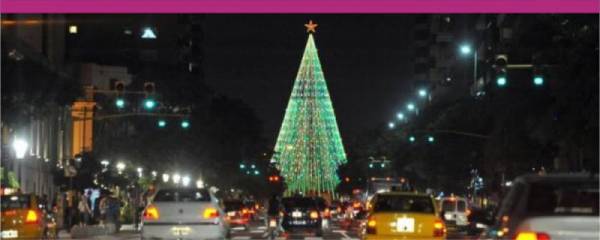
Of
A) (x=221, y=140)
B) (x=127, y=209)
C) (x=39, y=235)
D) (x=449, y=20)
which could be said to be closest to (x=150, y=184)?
(x=127, y=209)

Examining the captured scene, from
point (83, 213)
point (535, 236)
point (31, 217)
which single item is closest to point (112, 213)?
point (83, 213)

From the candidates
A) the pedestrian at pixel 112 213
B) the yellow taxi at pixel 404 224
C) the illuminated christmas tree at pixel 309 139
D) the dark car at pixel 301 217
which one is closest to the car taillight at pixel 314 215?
the dark car at pixel 301 217

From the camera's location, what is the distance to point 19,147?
60125 millimetres

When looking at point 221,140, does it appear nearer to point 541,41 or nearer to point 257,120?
point 257,120

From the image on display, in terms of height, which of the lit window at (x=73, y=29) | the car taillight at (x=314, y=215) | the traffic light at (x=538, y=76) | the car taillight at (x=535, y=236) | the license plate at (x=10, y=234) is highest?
the lit window at (x=73, y=29)

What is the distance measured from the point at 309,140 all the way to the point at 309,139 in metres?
0.30

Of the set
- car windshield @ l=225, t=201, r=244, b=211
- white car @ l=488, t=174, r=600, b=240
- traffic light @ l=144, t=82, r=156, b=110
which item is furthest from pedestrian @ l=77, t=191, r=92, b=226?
white car @ l=488, t=174, r=600, b=240

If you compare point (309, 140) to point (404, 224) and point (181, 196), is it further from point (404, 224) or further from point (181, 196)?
point (404, 224)

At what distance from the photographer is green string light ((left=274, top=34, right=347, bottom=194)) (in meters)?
190

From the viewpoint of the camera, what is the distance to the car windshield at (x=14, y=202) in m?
32.1

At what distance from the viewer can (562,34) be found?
3575 cm

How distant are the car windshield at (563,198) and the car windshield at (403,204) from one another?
11.7 metres

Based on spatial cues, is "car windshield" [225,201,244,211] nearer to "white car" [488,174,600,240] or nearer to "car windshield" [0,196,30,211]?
"car windshield" [0,196,30,211]

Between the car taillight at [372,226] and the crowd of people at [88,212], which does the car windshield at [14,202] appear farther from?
the crowd of people at [88,212]
